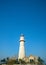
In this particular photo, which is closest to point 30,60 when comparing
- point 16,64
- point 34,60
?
point 34,60

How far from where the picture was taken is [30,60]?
54.6m

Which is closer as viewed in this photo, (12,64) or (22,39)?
(12,64)

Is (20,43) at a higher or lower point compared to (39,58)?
higher

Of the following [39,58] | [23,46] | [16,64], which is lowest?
[16,64]

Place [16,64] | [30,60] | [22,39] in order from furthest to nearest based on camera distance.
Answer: [22,39], [30,60], [16,64]

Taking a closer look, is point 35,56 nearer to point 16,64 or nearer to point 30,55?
point 30,55

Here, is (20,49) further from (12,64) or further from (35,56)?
(12,64)

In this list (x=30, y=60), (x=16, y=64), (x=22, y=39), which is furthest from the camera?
(x=22, y=39)

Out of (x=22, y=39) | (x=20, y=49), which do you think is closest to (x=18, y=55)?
(x=20, y=49)

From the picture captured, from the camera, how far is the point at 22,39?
2291 inches

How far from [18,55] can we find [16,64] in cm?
1389

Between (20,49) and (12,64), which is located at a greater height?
(20,49)

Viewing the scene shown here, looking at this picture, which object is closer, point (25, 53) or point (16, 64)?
point (16, 64)

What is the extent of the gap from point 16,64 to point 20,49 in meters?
13.2
